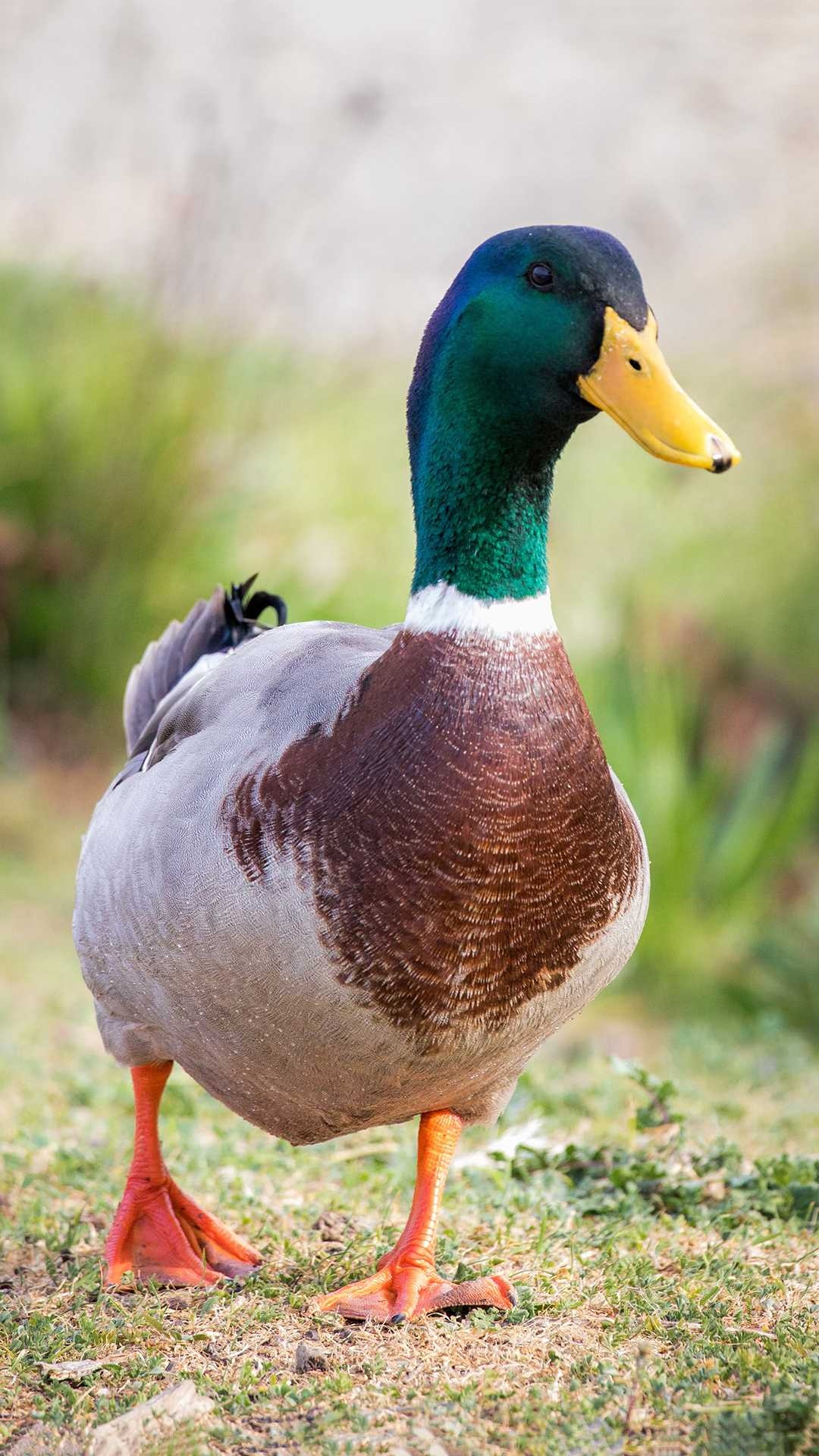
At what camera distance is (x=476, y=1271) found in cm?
278

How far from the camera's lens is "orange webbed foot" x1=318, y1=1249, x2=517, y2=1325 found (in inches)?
99.8

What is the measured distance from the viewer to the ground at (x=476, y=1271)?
2.17 meters

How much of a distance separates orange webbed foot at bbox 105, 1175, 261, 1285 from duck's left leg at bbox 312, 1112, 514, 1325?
0.28 metres

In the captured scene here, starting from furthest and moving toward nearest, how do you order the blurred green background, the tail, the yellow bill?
1. the blurred green background
2. the tail
3. the yellow bill

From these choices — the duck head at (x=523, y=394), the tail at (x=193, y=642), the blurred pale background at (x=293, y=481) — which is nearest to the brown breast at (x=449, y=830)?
the duck head at (x=523, y=394)

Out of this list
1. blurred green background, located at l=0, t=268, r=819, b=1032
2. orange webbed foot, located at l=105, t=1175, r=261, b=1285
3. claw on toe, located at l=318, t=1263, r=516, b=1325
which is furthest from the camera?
blurred green background, located at l=0, t=268, r=819, b=1032

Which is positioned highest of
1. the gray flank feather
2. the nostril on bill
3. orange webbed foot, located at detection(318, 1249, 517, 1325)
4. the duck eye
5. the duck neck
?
the duck eye

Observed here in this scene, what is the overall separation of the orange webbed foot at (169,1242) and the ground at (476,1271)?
0.06 m

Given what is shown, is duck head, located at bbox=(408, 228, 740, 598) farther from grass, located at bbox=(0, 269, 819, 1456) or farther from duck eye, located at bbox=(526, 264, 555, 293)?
grass, located at bbox=(0, 269, 819, 1456)

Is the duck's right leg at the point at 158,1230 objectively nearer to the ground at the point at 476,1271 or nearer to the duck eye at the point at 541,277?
the ground at the point at 476,1271

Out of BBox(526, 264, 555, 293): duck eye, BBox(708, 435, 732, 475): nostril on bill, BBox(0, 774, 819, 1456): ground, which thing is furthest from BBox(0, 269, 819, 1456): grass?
BBox(526, 264, 555, 293): duck eye

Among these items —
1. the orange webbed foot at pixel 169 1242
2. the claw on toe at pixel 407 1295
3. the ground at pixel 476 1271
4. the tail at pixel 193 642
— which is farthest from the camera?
the tail at pixel 193 642

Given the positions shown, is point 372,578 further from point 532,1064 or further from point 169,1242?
point 169,1242

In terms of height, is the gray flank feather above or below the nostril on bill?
below
